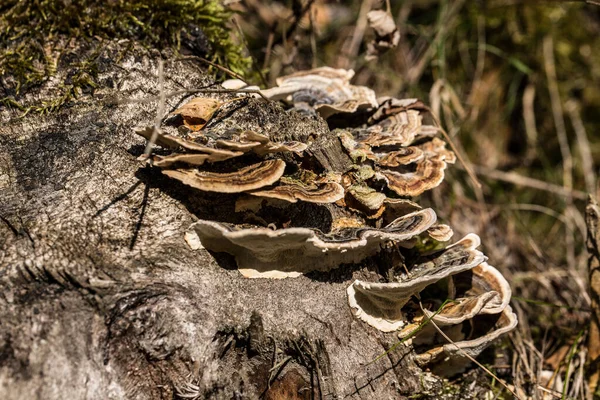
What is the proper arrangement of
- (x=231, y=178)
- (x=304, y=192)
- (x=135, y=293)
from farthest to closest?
(x=304, y=192)
(x=231, y=178)
(x=135, y=293)

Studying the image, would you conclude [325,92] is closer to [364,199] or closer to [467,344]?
[364,199]

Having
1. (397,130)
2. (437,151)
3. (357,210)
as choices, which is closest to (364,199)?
(357,210)

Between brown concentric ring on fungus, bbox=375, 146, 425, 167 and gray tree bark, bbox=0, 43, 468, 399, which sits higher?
brown concentric ring on fungus, bbox=375, 146, 425, 167

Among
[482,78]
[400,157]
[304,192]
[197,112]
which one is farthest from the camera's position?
[482,78]

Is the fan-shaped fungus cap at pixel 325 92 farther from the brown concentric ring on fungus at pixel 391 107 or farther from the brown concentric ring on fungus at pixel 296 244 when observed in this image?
the brown concentric ring on fungus at pixel 296 244

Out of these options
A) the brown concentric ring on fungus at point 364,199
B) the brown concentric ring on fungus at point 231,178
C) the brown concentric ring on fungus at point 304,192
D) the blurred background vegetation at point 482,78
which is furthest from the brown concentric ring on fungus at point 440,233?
the brown concentric ring on fungus at point 231,178

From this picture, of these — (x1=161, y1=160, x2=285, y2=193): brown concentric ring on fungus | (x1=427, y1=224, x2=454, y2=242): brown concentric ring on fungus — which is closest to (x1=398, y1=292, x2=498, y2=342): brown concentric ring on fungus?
(x1=427, y1=224, x2=454, y2=242): brown concentric ring on fungus

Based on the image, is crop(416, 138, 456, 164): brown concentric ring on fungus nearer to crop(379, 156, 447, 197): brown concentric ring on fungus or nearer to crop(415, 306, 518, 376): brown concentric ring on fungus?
crop(379, 156, 447, 197): brown concentric ring on fungus
